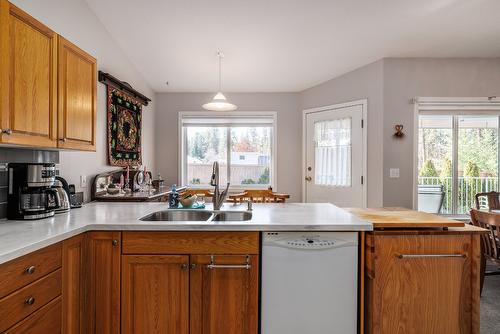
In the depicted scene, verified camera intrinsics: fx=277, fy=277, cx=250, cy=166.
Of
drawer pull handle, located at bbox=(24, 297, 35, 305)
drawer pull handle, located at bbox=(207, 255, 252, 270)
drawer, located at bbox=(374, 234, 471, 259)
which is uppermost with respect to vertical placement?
drawer, located at bbox=(374, 234, 471, 259)

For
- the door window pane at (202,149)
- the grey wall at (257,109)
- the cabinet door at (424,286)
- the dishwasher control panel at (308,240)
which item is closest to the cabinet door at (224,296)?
→ the dishwasher control panel at (308,240)

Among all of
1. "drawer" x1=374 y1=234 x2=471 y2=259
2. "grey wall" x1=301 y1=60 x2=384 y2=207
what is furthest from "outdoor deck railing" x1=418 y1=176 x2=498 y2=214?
"drawer" x1=374 y1=234 x2=471 y2=259

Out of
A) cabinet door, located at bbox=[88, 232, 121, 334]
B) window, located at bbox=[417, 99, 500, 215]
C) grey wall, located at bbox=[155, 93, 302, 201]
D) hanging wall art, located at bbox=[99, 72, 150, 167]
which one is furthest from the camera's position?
grey wall, located at bbox=[155, 93, 302, 201]

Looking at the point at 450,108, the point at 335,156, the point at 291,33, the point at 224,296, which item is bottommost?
the point at 224,296

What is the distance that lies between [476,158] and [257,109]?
319cm

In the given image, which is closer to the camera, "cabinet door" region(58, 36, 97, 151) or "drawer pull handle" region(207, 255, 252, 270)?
"drawer pull handle" region(207, 255, 252, 270)

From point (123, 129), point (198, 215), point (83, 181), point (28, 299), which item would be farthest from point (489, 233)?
point (123, 129)

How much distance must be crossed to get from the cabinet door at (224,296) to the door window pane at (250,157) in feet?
10.5

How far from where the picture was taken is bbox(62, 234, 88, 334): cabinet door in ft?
4.66

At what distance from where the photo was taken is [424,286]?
161cm

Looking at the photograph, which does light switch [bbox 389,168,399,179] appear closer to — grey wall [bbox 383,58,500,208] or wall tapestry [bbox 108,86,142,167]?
grey wall [bbox 383,58,500,208]

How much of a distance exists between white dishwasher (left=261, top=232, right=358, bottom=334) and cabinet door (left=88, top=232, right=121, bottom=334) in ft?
2.75

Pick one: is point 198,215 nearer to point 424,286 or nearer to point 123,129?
point 424,286

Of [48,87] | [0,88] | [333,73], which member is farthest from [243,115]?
[0,88]
